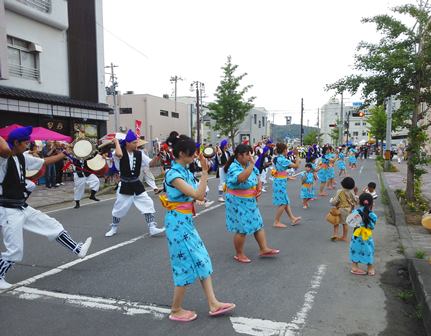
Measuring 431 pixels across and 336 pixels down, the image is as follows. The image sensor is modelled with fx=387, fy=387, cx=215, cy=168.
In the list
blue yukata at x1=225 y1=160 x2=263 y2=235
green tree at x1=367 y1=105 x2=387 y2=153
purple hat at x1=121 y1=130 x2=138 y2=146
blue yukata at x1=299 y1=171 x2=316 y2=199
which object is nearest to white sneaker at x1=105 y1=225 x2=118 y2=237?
purple hat at x1=121 y1=130 x2=138 y2=146

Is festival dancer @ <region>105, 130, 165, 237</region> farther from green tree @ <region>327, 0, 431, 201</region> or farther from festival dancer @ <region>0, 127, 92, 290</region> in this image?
green tree @ <region>327, 0, 431, 201</region>

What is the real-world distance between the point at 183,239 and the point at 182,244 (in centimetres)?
5

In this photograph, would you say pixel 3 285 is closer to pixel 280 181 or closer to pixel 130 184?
pixel 130 184

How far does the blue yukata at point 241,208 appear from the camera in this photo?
18.0 ft

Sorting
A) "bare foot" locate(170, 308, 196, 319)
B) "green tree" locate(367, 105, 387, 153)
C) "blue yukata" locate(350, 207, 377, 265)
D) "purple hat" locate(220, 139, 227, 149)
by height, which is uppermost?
"green tree" locate(367, 105, 387, 153)

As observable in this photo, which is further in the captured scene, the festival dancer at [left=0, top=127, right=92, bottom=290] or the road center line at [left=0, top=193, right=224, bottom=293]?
the road center line at [left=0, top=193, right=224, bottom=293]

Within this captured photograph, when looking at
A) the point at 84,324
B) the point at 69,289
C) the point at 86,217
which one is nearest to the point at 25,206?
the point at 69,289

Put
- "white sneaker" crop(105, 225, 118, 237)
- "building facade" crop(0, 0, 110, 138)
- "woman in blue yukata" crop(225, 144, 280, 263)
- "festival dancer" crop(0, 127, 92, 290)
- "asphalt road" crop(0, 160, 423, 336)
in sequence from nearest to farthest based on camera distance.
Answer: "asphalt road" crop(0, 160, 423, 336) < "festival dancer" crop(0, 127, 92, 290) < "woman in blue yukata" crop(225, 144, 280, 263) < "white sneaker" crop(105, 225, 118, 237) < "building facade" crop(0, 0, 110, 138)

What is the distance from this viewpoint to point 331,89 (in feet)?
32.4

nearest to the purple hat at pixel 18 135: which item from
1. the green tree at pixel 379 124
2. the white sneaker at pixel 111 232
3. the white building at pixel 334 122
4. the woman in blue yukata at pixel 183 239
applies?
the woman in blue yukata at pixel 183 239

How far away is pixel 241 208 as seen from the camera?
555cm

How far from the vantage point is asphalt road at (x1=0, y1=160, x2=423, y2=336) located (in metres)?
3.66

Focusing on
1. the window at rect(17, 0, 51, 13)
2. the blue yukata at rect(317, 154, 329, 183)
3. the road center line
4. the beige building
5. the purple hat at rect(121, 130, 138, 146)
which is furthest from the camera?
the beige building

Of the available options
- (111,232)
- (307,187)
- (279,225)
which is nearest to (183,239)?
(111,232)
